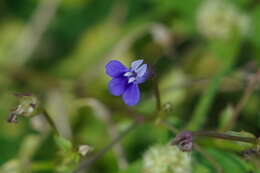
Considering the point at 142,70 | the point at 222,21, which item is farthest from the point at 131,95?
the point at 222,21

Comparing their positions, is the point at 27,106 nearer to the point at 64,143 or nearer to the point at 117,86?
the point at 64,143

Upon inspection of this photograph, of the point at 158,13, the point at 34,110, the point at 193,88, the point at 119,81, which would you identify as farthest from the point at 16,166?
the point at 158,13

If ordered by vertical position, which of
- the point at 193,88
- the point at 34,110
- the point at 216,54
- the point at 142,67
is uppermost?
the point at 142,67

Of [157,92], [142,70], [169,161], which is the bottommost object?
[169,161]

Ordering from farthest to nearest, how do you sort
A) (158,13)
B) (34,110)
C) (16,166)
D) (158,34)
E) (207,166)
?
(158,13) → (158,34) → (16,166) → (207,166) → (34,110)

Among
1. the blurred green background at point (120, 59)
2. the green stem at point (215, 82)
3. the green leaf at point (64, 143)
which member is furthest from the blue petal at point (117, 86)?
the green stem at point (215, 82)

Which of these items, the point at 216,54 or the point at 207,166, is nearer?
the point at 207,166

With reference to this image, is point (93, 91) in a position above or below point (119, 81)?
below

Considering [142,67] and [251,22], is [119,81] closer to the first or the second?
[142,67]
